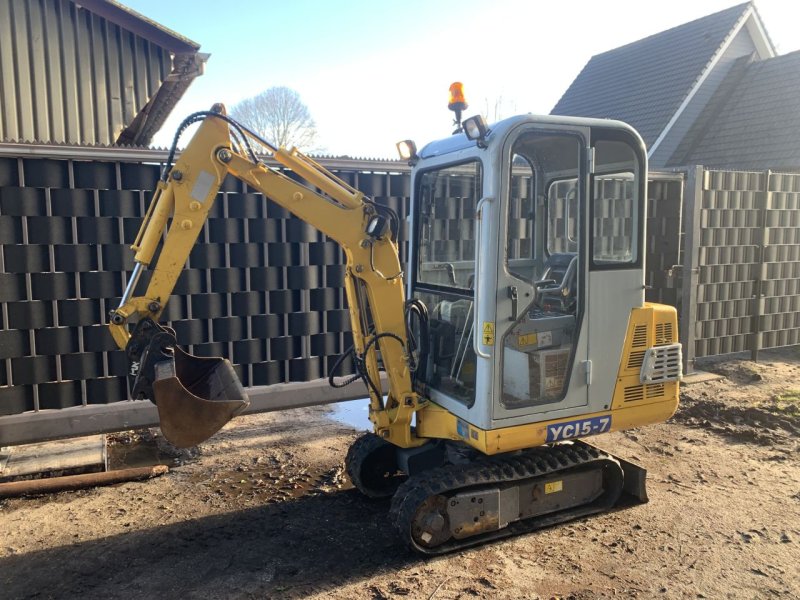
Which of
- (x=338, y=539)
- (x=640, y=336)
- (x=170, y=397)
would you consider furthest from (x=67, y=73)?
(x=640, y=336)

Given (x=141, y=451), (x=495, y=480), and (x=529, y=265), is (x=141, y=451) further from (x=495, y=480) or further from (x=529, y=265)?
(x=529, y=265)

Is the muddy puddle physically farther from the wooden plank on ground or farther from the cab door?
the cab door

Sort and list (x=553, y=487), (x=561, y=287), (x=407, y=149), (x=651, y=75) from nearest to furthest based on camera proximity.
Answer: (x=561, y=287) < (x=553, y=487) < (x=407, y=149) < (x=651, y=75)

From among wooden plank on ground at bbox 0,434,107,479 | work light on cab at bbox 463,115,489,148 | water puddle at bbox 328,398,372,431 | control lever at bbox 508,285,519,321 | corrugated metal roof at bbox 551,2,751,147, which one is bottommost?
water puddle at bbox 328,398,372,431

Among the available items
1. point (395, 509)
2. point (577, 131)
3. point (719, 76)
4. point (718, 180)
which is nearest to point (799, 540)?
point (395, 509)

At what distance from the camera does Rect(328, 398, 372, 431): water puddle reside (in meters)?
6.53

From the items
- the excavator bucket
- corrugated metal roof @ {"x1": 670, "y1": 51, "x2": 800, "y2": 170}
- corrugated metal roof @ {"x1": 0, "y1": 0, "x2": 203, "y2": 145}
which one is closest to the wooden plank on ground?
the excavator bucket

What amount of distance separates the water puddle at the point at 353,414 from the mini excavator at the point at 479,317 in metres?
1.76

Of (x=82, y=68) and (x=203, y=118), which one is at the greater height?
(x=82, y=68)

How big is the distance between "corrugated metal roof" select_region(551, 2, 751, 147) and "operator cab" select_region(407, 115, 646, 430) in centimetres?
1393

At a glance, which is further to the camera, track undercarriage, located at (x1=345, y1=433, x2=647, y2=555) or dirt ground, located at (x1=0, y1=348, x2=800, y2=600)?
track undercarriage, located at (x1=345, y1=433, x2=647, y2=555)

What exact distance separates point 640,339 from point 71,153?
5020 mm

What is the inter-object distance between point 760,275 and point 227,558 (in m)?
8.50

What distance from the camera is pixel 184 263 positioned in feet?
13.2
